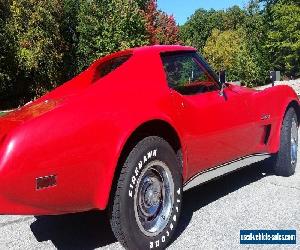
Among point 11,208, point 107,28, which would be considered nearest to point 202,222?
point 11,208

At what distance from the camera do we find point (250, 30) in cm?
6103

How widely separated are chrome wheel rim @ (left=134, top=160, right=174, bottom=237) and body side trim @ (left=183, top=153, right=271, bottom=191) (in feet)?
0.88

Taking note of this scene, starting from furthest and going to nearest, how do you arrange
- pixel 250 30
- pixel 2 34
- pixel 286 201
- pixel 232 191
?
pixel 250 30
pixel 2 34
pixel 232 191
pixel 286 201

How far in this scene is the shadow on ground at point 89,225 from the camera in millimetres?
3588

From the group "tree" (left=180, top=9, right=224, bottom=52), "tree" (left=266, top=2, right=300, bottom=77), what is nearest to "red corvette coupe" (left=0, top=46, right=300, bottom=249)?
"tree" (left=266, top=2, right=300, bottom=77)

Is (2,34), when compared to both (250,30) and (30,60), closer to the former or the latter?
(30,60)

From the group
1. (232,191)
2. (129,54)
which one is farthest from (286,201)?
(129,54)

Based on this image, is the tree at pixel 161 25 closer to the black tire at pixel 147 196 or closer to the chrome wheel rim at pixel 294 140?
the chrome wheel rim at pixel 294 140

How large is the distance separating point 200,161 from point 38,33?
33.2 meters

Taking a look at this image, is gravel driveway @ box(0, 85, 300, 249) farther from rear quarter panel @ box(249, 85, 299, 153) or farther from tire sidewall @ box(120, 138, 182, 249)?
rear quarter panel @ box(249, 85, 299, 153)

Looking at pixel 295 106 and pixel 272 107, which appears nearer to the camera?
pixel 272 107

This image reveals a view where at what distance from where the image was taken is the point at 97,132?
2.92 m

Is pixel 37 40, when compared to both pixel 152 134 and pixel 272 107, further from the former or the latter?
pixel 152 134

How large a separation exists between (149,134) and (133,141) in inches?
7.8
